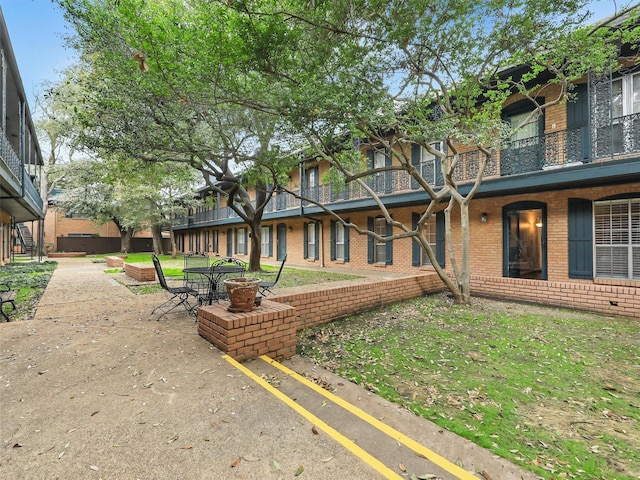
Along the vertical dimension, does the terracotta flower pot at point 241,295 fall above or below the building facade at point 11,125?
below

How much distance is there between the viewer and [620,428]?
2797 millimetres

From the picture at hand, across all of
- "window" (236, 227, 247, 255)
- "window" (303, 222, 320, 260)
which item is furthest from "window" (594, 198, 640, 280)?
"window" (236, 227, 247, 255)

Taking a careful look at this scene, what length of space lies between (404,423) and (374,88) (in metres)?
5.40

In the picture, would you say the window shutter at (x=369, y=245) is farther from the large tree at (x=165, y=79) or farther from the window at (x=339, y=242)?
the large tree at (x=165, y=79)

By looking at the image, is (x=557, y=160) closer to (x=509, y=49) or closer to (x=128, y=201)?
(x=509, y=49)

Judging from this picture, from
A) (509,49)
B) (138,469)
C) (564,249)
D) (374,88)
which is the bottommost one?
(138,469)

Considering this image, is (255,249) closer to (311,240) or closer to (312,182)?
(311,240)

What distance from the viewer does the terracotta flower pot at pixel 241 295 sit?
13.1 feet

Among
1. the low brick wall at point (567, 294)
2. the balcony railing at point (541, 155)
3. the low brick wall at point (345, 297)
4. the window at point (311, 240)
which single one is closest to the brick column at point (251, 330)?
the low brick wall at point (345, 297)

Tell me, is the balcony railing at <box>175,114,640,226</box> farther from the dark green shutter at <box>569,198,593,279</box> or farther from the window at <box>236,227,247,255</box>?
the window at <box>236,227,247,255</box>

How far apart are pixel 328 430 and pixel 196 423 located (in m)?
1.03

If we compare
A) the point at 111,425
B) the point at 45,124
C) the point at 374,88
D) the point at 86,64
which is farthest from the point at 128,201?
the point at 111,425

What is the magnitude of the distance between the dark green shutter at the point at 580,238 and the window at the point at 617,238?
0.15 meters

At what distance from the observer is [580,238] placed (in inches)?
327
